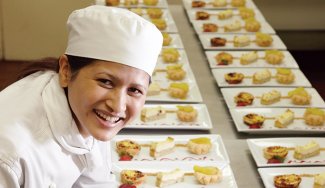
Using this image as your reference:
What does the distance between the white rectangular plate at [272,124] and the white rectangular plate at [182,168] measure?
0.73 ft

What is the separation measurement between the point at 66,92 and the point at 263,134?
0.84 meters

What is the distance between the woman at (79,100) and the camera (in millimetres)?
1165

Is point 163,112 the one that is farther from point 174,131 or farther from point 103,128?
point 103,128

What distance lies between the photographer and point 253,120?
1913 mm

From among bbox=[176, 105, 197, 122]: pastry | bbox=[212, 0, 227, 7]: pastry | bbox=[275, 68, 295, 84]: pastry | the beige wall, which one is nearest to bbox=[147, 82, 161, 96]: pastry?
bbox=[176, 105, 197, 122]: pastry

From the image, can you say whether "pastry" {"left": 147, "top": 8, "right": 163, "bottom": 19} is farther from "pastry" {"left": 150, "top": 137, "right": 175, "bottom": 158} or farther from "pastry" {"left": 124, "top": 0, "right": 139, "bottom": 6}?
"pastry" {"left": 150, "top": 137, "right": 175, "bottom": 158}

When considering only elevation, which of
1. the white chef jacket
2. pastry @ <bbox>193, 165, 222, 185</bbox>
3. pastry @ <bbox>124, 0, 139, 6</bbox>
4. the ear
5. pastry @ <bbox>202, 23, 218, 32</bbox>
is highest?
the ear

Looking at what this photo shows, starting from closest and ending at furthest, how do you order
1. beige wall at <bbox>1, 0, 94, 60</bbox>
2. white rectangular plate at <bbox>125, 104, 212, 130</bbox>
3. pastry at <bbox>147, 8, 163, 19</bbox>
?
white rectangular plate at <bbox>125, 104, 212, 130</bbox>, pastry at <bbox>147, 8, 163, 19</bbox>, beige wall at <bbox>1, 0, 94, 60</bbox>

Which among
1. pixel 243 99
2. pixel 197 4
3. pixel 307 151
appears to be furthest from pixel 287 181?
pixel 197 4

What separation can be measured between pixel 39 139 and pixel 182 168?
590 millimetres

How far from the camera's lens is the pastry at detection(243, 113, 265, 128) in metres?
1.91

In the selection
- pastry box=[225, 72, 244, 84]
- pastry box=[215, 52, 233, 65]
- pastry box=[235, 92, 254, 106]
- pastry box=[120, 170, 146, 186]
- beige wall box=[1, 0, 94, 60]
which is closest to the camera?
pastry box=[120, 170, 146, 186]

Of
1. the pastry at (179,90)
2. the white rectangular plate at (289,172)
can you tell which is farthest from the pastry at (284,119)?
the pastry at (179,90)

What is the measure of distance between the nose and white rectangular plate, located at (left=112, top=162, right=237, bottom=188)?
0.52 m
